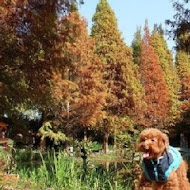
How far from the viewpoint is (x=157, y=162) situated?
2949 mm

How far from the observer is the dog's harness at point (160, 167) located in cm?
294

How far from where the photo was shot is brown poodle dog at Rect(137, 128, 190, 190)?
9.36ft

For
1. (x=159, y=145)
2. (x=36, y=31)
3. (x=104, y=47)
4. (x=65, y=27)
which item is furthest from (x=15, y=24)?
(x=104, y=47)

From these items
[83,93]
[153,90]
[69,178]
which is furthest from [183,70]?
[69,178]

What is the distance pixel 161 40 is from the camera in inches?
1324

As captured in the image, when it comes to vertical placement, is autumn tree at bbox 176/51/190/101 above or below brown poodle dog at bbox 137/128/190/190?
above

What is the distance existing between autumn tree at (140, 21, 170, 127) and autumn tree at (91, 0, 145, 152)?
363 centimetres

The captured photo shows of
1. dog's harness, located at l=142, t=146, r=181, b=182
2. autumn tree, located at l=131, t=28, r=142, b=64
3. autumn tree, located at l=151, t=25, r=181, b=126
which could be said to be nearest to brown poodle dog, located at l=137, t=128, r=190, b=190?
dog's harness, located at l=142, t=146, r=181, b=182

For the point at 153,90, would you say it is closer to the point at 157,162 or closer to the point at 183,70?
the point at 183,70

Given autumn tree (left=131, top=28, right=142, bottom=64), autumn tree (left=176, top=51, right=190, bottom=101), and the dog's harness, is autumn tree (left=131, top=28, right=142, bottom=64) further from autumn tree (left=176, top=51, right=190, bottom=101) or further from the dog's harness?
the dog's harness

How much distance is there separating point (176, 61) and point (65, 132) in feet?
59.7

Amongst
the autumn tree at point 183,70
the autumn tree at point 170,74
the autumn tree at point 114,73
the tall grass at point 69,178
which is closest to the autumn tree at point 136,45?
the autumn tree at point 170,74

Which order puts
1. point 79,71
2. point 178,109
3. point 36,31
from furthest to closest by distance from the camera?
point 178,109 → point 79,71 → point 36,31

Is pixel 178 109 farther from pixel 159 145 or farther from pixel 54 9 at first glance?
pixel 159 145
